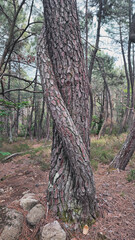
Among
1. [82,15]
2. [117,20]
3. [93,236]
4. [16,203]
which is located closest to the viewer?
[93,236]

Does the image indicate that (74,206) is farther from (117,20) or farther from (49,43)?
(117,20)

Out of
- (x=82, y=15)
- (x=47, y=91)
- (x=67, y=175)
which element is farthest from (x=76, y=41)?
(x=82, y=15)

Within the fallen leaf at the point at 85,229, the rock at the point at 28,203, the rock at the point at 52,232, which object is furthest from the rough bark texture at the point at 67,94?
the rock at the point at 28,203

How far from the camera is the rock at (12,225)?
1.84 metres

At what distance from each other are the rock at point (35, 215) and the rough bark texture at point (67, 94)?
169 millimetres

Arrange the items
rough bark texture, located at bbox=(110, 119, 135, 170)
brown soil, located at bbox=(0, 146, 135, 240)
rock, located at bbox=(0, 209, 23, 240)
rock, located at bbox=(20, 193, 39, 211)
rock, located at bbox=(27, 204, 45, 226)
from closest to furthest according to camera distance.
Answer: rock, located at bbox=(0, 209, 23, 240) → brown soil, located at bbox=(0, 146, 135, 240) → rock, located at bbox=(27, 204, 45, 226) → rock, located at bbox=(20, 193, 39, 211) → rough bark texture, located at bbox=(110, 119, 135, 170)

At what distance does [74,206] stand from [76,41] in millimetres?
2380

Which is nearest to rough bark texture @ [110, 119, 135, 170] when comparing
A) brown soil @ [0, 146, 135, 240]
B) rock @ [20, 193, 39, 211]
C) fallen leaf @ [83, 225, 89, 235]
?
brown soil @ [0, 146, 135, 240]

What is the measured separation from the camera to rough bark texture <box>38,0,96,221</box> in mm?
2018

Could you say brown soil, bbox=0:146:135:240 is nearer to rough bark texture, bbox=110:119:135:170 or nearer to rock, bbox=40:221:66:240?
rock, bbox=40:221:66:240

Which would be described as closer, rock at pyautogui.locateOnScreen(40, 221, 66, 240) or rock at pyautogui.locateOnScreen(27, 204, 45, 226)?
rock at pyautogui.locateOnScreen(40, 221, 66, 240)

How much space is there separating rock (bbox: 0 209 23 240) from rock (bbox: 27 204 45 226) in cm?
12

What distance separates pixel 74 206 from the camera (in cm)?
213

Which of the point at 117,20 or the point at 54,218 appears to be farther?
the point at 117,20
